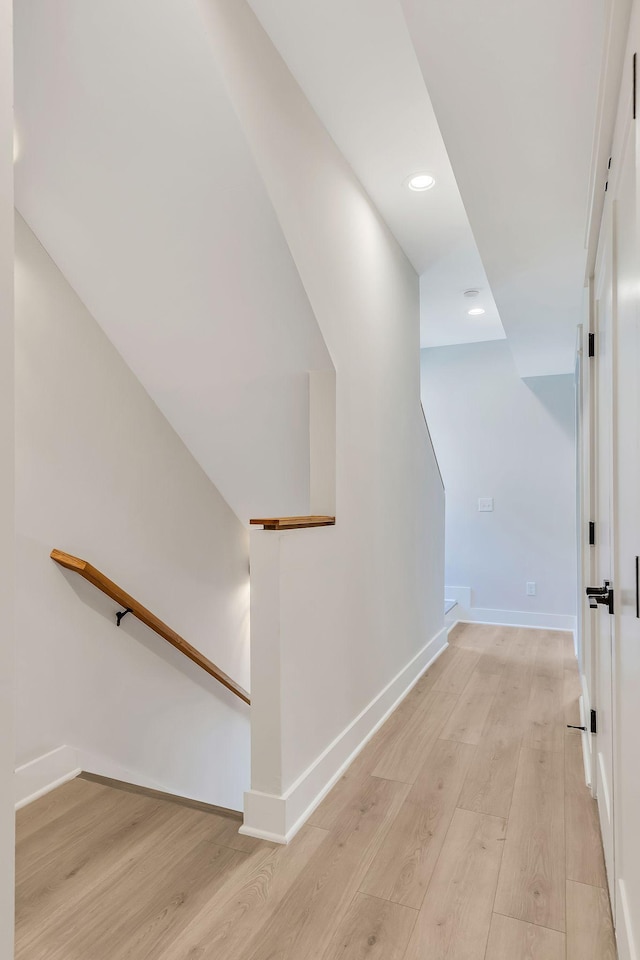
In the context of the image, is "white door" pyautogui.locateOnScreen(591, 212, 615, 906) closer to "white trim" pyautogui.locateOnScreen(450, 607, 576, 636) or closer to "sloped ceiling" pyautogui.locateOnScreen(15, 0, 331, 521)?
"sloped ceiling" pyautogui.locateOnScreen(15, 0, 331, 521)

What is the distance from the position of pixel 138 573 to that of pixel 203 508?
56 centimetres

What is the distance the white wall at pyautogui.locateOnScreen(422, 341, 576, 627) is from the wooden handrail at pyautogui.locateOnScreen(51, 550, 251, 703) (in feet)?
10.00

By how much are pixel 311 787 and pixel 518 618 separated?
379 cm

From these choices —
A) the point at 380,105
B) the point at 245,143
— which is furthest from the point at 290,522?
the point at 380,105

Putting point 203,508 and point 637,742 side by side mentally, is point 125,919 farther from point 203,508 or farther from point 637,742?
point 203,508

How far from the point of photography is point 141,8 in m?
1.52

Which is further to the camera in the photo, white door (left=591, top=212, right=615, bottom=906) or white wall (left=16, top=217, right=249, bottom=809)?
white wall (left=16, top=217, right=249, bottom=809)

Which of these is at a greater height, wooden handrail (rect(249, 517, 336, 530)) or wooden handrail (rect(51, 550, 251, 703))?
wooden handrail (rect(249, 517, 336, 530))

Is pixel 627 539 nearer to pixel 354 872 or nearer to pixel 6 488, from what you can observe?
pixel 6 488

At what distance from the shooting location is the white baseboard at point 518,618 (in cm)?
530

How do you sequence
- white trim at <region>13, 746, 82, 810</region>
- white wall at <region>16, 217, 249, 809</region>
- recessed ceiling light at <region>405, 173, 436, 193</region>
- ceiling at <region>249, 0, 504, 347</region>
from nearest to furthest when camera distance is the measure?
ceiling at <region>249, 0, 504, 347</region> → white trim at <region>13, 746, 82, 810</region> → white wall at <region>16, 217, 249, 809</region> → recessed ceiling light at <region>405, 173, 436, 193</region>

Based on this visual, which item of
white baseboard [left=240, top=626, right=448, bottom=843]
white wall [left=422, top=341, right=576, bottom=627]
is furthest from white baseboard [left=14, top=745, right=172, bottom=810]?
white wall [left=422, top=341, right=576, bottom=627]

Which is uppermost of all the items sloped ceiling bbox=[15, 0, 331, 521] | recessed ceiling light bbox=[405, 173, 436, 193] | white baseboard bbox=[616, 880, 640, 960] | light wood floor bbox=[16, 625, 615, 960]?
recessed ceiling light bbox=[405, 173, 436, 193]

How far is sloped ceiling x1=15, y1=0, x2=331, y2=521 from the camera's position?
1.63 meters
